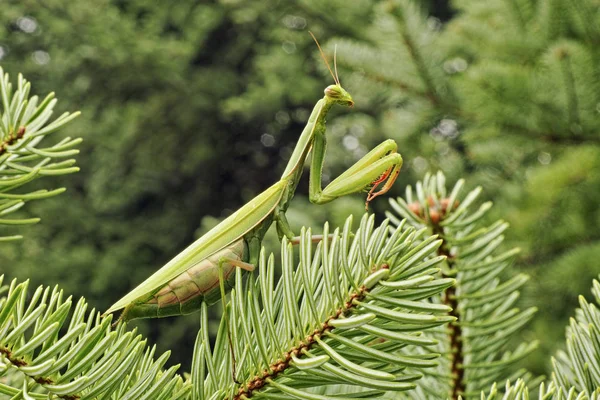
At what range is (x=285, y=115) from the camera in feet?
19.7

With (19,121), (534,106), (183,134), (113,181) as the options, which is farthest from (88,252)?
(19,121)

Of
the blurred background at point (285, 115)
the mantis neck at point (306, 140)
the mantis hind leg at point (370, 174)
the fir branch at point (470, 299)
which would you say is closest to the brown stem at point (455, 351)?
the fir branch at point (470, 299)

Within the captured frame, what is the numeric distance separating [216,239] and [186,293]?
79 mm

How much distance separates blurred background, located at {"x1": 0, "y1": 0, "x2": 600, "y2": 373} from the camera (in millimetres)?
1316

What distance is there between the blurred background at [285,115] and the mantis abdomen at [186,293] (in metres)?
0.85

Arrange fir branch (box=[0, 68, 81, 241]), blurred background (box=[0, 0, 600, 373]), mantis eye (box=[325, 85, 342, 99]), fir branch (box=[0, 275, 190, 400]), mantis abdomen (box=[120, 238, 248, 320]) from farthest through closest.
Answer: blurred background (box=[0, 0, 600, 373]) → mantis eye (box=[325, 85, 342, 99]) → mantis abdomen (box=[120, 238, 248, 320]) → fir branch (box=[0, 68, 81, 241]) → fir branch (box=[0, 275, 190, 400])

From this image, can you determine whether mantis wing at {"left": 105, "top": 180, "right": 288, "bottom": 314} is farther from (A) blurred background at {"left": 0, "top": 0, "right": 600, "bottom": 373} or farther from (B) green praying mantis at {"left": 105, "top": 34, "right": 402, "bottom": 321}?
(A) blurred background at {"left": 0, "top": 0, "right": 600, "bottom": 373}

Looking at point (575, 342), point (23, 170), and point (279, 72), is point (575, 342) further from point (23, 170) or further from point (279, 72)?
point (279, 72)

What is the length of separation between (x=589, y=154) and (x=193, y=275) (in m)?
1.11

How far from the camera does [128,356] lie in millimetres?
386

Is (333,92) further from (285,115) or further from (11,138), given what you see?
(285,115)

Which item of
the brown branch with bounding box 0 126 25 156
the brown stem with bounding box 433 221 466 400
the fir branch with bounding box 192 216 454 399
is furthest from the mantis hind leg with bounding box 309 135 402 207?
the brown branch with bounding box 0 126 25 156

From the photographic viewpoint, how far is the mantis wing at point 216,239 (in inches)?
24.1

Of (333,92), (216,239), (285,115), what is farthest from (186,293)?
(285,115)
